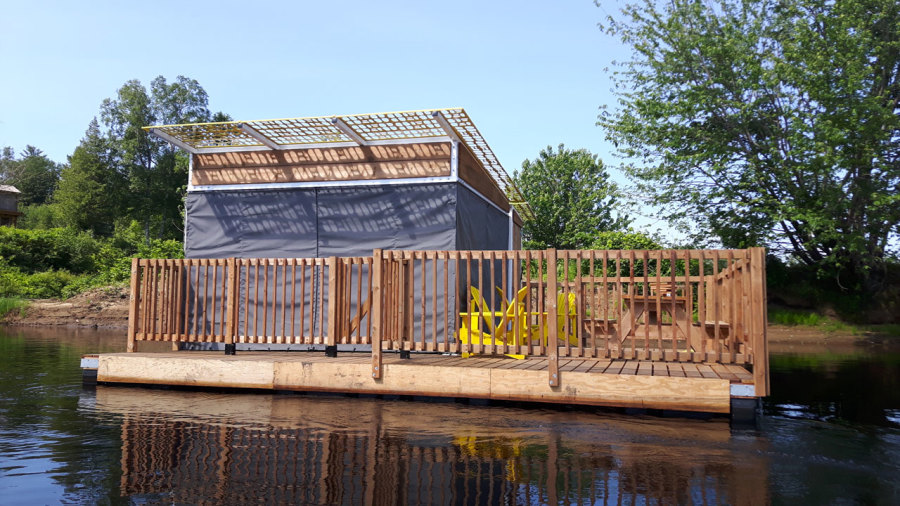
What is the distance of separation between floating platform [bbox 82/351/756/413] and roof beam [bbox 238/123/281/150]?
3289mm

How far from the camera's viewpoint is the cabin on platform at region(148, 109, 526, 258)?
30.5 ft

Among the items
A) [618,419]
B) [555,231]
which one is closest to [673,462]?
[618,419]

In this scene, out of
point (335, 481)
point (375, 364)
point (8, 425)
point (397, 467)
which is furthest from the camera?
point (375, 364)

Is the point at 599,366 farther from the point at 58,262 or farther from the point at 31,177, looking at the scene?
the point at 31,177

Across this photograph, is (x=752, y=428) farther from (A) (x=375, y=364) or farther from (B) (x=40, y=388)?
(B) (x=40, y=388)

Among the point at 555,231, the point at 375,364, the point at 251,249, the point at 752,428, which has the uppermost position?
the point at 555,231

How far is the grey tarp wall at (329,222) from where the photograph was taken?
9.43 m

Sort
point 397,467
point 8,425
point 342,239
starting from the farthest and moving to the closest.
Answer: point 342,239
point 8,425
point 397,467

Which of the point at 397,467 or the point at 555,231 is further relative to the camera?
the point at 555,231

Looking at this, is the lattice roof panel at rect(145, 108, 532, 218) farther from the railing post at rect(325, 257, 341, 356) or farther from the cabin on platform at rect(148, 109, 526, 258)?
the railing post at rect(325, 257, 341, 356)

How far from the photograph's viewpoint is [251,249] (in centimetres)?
1013

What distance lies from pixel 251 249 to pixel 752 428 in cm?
762

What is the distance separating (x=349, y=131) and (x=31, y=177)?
71.0 m

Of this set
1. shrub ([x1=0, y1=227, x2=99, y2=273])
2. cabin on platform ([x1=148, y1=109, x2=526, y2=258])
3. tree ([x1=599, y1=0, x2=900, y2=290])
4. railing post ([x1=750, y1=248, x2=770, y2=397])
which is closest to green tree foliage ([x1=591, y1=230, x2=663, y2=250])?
tree ([x1=599, y1=0, x2=900, y2=290])
